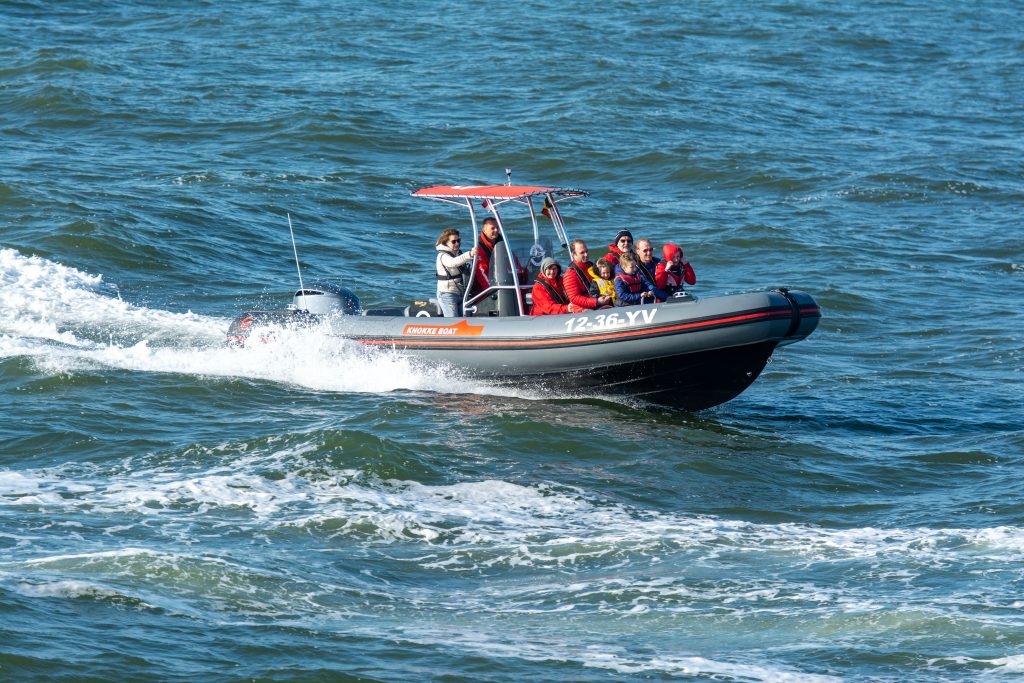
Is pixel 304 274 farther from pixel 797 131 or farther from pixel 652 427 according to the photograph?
pixel 797 131

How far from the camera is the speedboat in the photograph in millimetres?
9664

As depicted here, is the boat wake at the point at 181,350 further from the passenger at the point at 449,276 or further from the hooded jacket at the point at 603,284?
Answer: the hooded jacket at the point at 603,284

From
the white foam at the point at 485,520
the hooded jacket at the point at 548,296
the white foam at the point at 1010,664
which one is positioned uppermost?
the hooded jacket at the point at 548,296

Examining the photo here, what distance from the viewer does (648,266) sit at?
10516 millimetres

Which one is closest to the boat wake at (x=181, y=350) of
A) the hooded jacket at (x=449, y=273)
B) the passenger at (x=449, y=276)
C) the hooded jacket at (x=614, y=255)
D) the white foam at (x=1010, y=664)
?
the passenger at (x=449, y=276)

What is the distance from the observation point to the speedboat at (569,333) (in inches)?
380

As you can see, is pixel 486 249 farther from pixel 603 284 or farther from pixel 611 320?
pixel 611 320

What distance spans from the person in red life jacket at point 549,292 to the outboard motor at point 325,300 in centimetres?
193

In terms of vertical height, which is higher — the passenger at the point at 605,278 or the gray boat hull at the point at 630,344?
the passenger at the point at 605,278

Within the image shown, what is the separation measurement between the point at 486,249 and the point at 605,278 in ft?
3.72

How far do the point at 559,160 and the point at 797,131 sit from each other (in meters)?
4.45

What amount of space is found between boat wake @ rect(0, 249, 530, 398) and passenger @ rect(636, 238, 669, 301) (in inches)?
50.4

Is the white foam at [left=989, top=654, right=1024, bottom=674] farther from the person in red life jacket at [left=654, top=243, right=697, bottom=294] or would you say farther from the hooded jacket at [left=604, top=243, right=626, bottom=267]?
the hooded jacket at [left=604, top=243, right=626, bottom=267]

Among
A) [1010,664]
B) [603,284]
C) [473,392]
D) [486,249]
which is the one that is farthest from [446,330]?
[1010,664]
